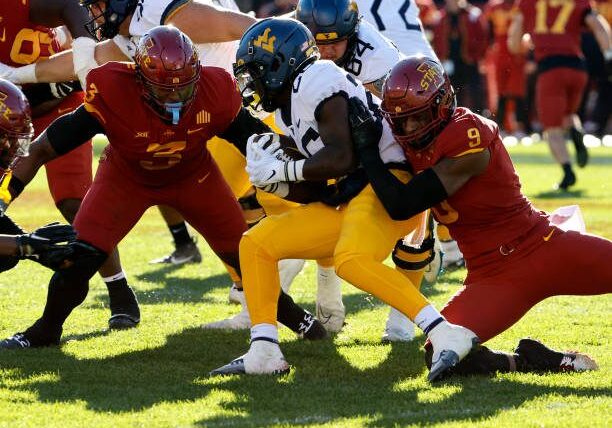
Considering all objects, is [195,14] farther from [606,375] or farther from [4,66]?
[606,375]

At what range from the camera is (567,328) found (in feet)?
20.1

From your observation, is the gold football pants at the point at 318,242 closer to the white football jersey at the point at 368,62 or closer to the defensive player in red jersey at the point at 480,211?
the defensive player in red jersey at the point at 480,211

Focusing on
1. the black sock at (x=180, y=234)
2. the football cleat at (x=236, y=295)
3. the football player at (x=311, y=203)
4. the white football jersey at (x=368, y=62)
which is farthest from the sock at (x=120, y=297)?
the black sock at (x=180, y=234)

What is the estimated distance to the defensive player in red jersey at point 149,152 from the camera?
208 inches

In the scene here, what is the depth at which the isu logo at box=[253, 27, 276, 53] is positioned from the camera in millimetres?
5246

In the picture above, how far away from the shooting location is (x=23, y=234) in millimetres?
5102

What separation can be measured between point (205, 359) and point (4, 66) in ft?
7.60

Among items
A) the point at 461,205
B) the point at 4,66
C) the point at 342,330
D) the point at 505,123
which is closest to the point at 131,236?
the point at 4,66

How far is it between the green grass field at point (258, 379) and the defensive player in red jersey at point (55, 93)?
0.30 metres

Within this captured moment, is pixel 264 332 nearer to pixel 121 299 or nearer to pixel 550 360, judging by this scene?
pixel 550 360

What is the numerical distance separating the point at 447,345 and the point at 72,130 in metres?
1.91

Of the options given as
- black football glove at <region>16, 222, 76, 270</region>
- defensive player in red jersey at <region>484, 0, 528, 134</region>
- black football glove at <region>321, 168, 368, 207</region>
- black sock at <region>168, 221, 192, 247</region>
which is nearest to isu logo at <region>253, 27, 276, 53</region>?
black football glove at <region>321, 168, 368, 207</region>

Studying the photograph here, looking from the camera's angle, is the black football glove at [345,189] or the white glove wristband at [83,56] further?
the white glove wristband at [83,56]

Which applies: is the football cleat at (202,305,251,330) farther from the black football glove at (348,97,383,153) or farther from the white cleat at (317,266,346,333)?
the black football glove at (348,97,383,153)
